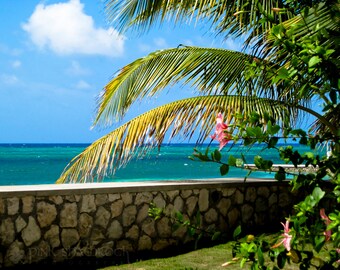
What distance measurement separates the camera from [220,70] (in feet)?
27.8

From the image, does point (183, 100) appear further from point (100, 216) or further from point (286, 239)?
point (286, 239)

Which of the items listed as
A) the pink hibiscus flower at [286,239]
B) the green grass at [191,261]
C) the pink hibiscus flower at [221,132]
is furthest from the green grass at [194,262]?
the pink hibiscus flower at [286,239]

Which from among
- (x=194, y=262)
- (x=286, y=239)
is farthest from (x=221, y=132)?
(x=194, y=262)

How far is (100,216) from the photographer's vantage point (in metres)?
7.25

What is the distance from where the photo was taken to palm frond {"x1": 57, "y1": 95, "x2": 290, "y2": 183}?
8.09 meters

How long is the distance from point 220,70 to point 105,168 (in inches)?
82.1

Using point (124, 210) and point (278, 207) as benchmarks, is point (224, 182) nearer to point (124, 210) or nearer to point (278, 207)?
point (278, 207)

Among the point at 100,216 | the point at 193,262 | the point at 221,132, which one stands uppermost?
the point at 221,132

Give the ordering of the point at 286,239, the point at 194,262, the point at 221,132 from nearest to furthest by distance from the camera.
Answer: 1. the point at 286,239
2. the point at 221,132
3. the point at 194,262

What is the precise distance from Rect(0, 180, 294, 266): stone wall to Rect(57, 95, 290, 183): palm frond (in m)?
0.76

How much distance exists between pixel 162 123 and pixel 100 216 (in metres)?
1.65

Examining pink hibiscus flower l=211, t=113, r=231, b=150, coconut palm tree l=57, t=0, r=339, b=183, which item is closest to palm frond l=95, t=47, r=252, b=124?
coconut palm tree l=57, t=0, r=339, b=183

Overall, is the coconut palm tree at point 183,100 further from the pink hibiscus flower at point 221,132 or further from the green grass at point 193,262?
the pink hibiscus flower at point 221,132

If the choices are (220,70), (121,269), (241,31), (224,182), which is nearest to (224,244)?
(224,182)
